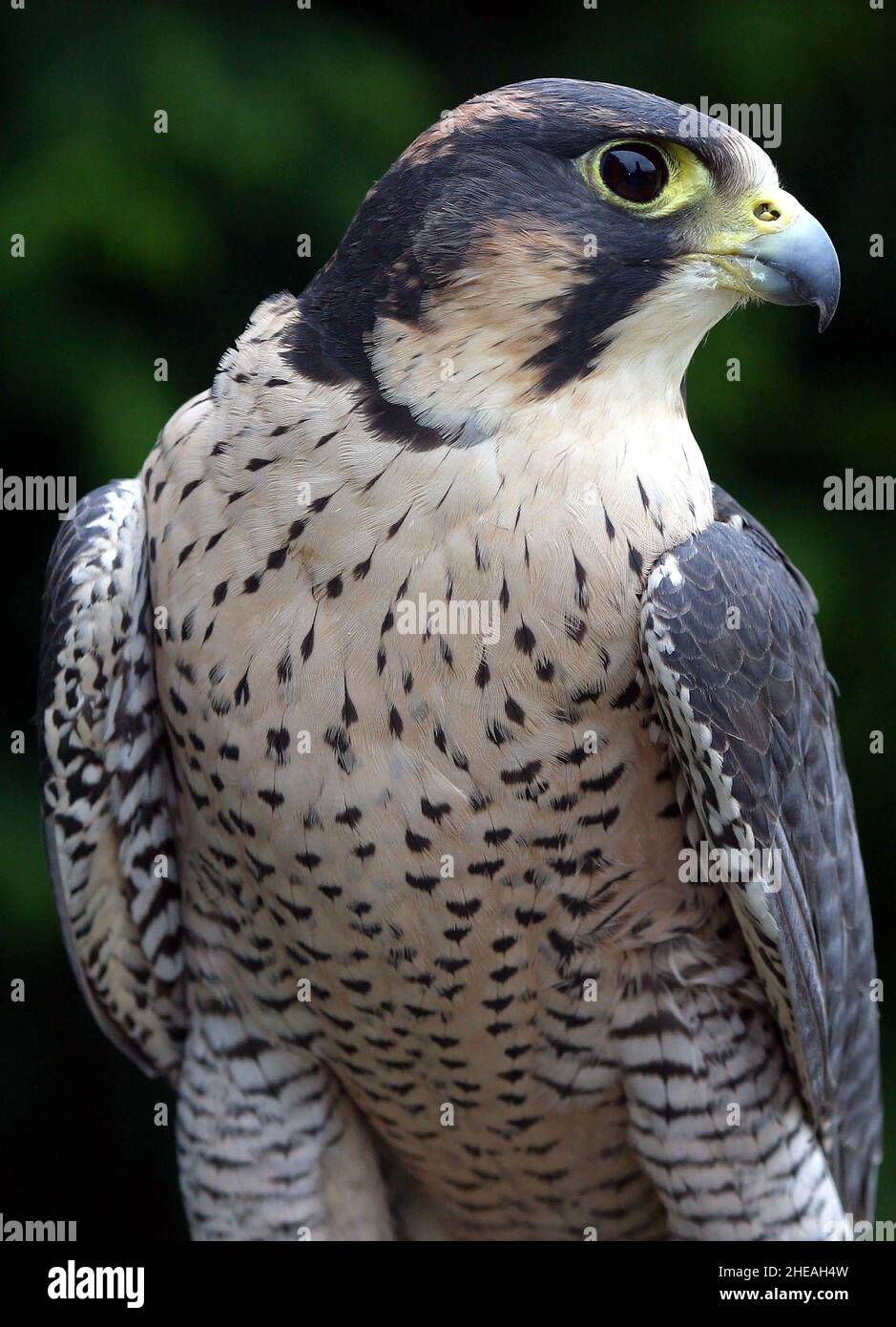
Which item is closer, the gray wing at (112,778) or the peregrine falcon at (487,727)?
the peregrine falcon at (487,727)

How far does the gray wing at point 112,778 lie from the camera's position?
2.30 metres

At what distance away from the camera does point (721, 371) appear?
3529 mm

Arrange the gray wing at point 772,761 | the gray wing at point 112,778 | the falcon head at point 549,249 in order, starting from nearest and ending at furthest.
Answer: the falcon head at point 549,249 → the gray wing at point 772,761 → the gray wing at point 112,778

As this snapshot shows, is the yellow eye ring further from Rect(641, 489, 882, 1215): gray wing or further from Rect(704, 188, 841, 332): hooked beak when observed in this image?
Rect(641, 489, 882, 1215): gray wing

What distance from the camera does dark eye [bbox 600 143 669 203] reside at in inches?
73.9

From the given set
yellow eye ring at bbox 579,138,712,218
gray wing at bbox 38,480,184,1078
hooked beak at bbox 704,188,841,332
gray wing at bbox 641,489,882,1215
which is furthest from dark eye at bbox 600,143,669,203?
gray wing at bbox 38,480,184,1078

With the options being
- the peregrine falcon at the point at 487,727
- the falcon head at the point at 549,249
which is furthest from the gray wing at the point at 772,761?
the falcon head at the point at 549,249

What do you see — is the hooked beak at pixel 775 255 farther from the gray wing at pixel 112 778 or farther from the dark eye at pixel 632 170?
the gray wing at pixel 112 778

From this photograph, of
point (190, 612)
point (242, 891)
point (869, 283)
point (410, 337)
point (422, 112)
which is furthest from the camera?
point (869, 283)

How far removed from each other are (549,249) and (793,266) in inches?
13.0

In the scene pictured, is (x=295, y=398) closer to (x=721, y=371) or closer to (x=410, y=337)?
(x=410, y=337)

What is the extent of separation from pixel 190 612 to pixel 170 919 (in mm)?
656

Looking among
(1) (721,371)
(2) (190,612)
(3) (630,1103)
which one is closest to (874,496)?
(1) (721,371)

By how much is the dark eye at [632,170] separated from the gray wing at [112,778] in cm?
87
